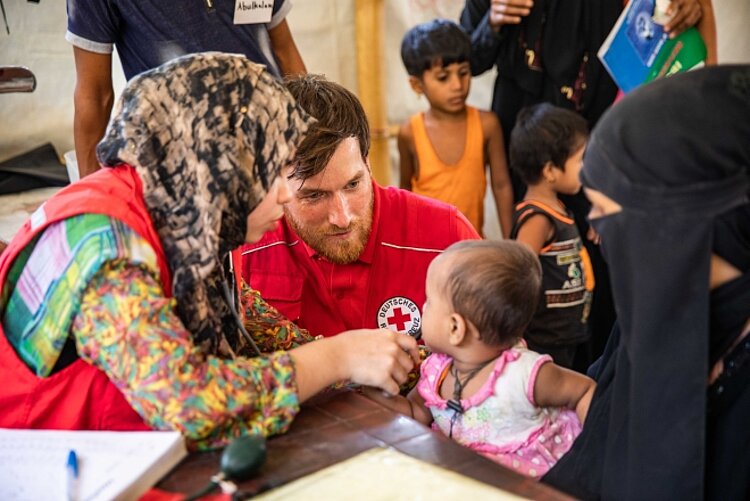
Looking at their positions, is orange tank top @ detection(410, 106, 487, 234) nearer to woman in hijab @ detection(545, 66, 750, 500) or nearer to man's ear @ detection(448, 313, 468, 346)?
man's ear @ detection(448, 313, 468, 346)

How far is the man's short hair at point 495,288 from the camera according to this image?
5.51ft

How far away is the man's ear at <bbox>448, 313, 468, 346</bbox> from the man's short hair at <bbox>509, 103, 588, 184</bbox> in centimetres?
155

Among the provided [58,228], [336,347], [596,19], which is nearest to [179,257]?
[58,228]

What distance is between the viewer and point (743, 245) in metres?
1.20

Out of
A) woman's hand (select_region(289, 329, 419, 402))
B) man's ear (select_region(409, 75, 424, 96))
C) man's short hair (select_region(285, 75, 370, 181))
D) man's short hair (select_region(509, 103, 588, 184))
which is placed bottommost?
woman's hand (select_region(289, 329, 419, 402))

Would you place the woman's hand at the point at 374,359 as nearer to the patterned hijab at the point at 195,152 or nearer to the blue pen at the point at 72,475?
the patterned hijab at the point at 195,152

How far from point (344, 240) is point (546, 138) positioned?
128cm

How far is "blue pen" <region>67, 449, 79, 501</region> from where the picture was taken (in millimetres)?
1174

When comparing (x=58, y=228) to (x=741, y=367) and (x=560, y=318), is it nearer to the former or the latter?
(x=741, y=367)

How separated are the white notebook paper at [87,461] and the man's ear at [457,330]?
656 mm

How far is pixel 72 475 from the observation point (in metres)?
1.19

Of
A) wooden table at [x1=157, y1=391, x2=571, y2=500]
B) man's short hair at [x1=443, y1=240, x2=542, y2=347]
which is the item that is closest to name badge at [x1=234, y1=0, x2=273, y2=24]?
man's short hair at [x1=443, y1=240, x2=542, y2=347]

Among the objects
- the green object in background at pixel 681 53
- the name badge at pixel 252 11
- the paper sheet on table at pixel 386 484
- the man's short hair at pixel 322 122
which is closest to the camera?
the paper sheet on table at pixel 386 484

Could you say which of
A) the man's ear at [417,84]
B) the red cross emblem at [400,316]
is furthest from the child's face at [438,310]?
the man's ear at [417,84]
